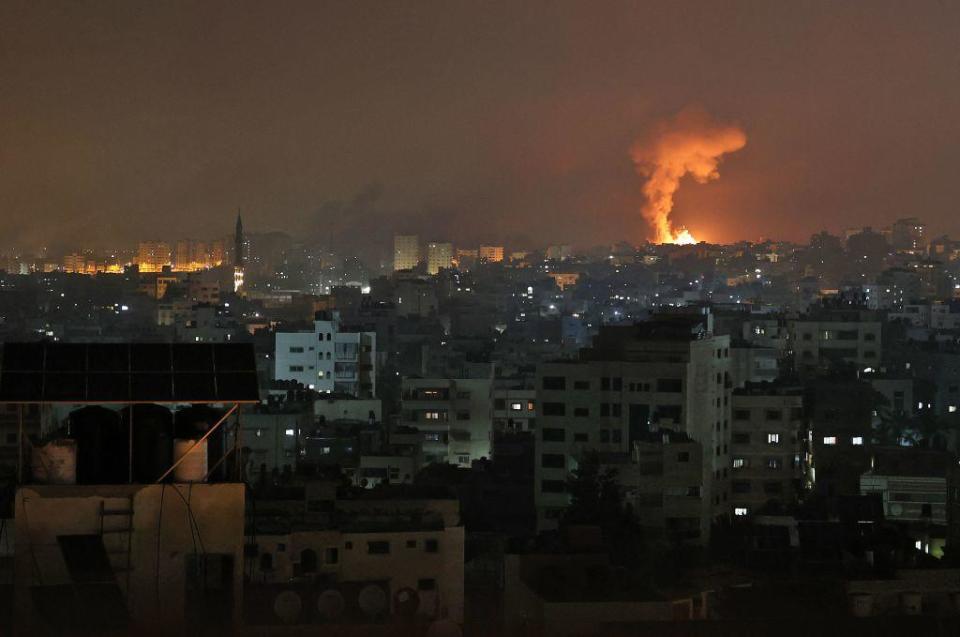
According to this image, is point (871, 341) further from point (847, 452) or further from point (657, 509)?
point (657, 509)

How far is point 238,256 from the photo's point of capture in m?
61.3

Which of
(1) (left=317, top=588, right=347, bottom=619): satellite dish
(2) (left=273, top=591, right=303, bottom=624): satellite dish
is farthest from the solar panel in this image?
(1) (left=317, top=588, right=347, bottom=619): satellite dish

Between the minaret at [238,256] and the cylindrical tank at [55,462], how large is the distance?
54.6m

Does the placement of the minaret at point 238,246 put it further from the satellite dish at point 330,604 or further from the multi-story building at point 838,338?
the satellite dish at point 330,604

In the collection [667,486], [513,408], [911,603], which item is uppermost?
[513,408]

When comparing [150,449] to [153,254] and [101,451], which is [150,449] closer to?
[101,451]

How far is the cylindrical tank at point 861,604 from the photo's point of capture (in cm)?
643

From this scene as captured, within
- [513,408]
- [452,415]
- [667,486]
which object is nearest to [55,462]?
[667,486]

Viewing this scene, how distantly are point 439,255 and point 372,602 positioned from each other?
6489 cm

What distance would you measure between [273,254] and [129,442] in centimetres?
6266

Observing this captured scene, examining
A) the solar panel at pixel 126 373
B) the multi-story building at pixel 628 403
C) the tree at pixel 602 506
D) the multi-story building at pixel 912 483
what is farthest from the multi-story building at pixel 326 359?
the solar panel at pixel 126 373

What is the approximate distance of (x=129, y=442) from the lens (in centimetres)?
348

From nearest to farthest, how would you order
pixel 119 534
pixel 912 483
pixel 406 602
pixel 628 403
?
pixel 119 534 < pixel 406 602 < pixel 912 483 < pixel 628 403

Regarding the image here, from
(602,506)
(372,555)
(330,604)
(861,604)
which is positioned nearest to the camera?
(330,604)
